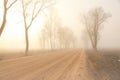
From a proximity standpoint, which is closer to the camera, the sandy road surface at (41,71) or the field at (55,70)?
the sandy road surface at (41,71)

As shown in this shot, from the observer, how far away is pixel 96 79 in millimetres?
Answer: 13344

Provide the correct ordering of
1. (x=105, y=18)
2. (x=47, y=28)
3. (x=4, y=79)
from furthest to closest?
1. (x=47, y=28)
2. (x=105, y=18)
3. (x=4, y=79)

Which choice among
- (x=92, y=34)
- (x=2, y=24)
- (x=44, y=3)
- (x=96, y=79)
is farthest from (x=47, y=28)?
(x=96, y=79)

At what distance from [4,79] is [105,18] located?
5760 centimetres

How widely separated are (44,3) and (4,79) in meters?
28.2

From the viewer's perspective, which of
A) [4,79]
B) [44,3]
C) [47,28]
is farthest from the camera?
[47,28]

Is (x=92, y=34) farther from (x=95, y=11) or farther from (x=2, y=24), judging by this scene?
(x=2, y=24)

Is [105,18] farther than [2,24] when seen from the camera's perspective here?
Yes

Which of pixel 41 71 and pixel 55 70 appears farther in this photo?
pixel 55 70

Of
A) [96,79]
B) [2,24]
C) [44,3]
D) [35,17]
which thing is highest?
[44,3]

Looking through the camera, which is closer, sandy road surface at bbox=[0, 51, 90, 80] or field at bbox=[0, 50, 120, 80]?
sandy road surface at bbox=[0, 51, 90, 80]

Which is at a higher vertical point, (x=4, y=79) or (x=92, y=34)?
(x=92, y=34)

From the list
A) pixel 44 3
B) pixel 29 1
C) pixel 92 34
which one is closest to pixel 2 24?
pixel 29 1

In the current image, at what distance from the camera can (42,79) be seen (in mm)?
11688
